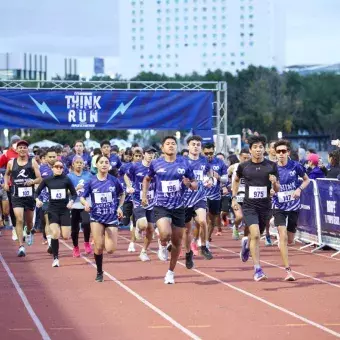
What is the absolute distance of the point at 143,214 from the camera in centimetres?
1884


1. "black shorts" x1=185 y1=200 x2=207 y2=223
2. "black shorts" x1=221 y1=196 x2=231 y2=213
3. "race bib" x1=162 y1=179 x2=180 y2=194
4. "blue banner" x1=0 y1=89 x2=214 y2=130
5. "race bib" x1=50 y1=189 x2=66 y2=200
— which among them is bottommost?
"black shorts" x1=221 y1=196 x2=231 y2=213

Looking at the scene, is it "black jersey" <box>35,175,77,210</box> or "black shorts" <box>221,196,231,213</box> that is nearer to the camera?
"black jersey" <box>35,175,77,210</box>

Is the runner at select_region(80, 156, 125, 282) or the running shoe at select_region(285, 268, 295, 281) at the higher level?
the runner at select_region(80, 156, 125, 282)

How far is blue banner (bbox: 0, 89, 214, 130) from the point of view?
3103cm

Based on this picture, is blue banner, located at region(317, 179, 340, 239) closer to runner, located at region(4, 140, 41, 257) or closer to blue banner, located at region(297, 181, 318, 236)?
blue banner, located at region(297, 181, 318, 236)

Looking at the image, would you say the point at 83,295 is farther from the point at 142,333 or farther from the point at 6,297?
the point at 142,333

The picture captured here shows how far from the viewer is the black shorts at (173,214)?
1459cm

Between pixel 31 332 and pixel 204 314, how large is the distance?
2132mm

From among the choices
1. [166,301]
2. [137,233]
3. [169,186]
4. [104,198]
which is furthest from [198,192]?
[166,301]

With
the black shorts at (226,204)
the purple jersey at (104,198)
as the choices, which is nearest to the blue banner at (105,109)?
the black shorts at (226,204)

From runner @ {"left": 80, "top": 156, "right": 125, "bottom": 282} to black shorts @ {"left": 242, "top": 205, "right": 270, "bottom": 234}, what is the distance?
180cm

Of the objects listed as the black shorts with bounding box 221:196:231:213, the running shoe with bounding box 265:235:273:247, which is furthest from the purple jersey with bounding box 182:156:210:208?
the black shorts with bounding box 221:196:231:213

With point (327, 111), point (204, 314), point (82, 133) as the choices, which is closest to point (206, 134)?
point (204, 314)

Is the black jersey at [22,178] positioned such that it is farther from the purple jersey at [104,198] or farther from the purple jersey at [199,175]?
the purple jersey at [104,198]
